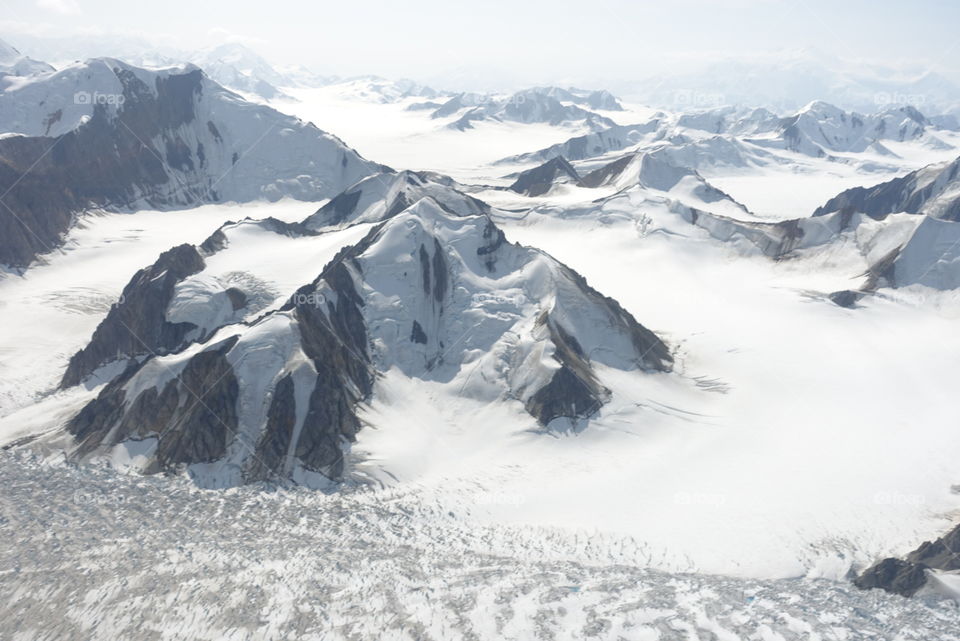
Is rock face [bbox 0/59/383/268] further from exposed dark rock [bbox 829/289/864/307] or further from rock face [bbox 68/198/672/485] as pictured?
exposed dark rock [bbox 829/289/864/307]

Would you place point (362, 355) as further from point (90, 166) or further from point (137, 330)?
point (90, 166)

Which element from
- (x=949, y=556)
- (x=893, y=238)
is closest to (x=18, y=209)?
(x=949, y=556)

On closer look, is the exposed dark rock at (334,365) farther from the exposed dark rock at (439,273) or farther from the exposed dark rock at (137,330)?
the exposed dark rock at (137,330)

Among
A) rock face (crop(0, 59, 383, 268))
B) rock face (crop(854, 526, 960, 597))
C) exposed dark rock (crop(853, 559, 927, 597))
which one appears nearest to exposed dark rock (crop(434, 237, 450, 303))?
exposed dark rock (crop(853, 559, 927, 597))

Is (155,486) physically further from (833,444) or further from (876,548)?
(833,444)

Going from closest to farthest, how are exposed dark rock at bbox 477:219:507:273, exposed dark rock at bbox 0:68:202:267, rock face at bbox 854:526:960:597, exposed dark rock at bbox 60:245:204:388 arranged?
rock face at bbox 854:526:960:597, exposed dark rock at bbox 60:245:204:388, exposed dark rock at bbox 477:219:507:273, exposed dark rock at bbox 0:68:202:267

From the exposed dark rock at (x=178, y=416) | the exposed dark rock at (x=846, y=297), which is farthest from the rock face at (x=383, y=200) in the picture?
the exposed dark rock at (x=846, y=297)
